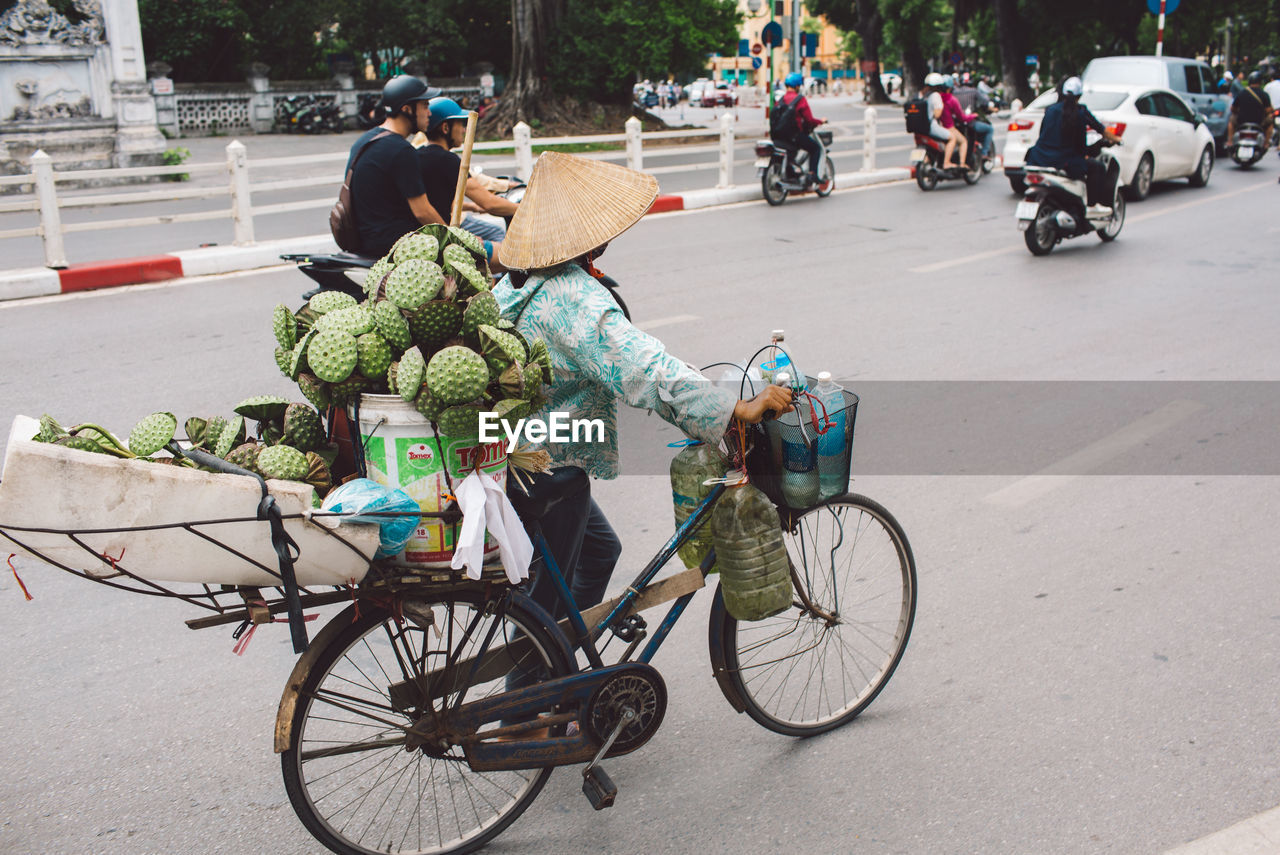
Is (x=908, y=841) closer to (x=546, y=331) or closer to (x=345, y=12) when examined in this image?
(x=546, y=331)

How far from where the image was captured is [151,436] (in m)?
2.31

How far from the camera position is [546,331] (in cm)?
276

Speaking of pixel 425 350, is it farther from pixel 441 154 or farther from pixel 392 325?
pixel 441 154

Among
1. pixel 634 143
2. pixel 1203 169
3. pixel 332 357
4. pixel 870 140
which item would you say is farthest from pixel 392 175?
pixel 1203 169

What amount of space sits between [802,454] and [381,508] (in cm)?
103

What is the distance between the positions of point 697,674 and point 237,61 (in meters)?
32.3

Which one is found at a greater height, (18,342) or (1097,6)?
(1097,6)

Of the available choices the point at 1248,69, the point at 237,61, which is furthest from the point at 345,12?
the point at 1248,69

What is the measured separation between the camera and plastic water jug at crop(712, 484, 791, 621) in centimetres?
275

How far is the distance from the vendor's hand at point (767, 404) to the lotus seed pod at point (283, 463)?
989 millimetres

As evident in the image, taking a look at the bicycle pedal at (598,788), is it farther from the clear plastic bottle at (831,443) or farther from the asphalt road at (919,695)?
the clear plastic bottle at (831,443)

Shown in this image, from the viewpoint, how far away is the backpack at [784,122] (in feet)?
47.7

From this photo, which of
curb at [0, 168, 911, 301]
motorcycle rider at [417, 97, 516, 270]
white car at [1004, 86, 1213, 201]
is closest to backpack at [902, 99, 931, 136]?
white car at [1004, 86, 1213, 201]

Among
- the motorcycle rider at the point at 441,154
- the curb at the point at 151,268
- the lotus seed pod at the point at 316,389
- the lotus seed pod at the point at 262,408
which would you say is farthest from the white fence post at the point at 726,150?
the lotus seed pod at the point at 316,389
